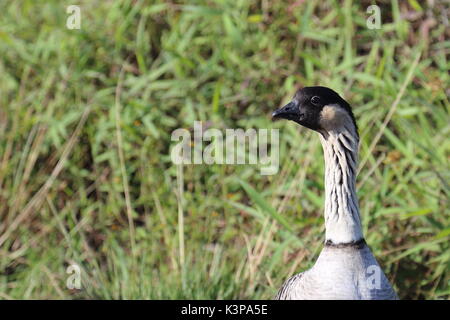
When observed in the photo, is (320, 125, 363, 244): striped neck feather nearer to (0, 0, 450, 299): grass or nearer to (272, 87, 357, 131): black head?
(272, 87, 357, 131): black head

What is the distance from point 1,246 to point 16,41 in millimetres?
1127

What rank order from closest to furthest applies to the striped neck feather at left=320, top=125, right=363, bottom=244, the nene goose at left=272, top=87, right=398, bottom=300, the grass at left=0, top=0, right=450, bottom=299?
1. the nene goose at left=272, top=87, right=398, bottom=300
2. the striped neck feather at left=320, top=125, right=363, bottom=244
3. the grass at left=0, top=0, right=450, bottom=299

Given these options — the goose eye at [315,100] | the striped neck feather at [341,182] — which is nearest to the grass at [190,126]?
the striped neck feather at [341,182]

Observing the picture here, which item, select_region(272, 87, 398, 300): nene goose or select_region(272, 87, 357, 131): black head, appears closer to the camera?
select_region(272, 87, 398, 300): nene goose

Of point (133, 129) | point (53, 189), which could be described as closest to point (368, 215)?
point (133, 129)

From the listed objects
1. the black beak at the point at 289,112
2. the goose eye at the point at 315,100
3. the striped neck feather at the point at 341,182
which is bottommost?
the striped neck feather at the point at 341,182

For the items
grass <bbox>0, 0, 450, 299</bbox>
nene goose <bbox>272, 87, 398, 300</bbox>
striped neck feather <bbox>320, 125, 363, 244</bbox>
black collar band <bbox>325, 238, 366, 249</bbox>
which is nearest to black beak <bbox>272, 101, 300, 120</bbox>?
nene goose <bbox>272, 87, 398, 300</bbox>

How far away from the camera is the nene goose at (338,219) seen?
2.54 meters

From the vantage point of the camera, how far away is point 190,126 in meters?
4.21

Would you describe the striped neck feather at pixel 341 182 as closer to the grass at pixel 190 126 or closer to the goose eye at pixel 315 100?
the goose eye at pixel 315 100

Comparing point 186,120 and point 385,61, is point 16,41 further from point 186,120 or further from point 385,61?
point 385,61

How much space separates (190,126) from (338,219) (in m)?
1.69

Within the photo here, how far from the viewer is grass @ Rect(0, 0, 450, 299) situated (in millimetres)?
3650

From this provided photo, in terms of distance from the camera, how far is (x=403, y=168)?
12.6ft
